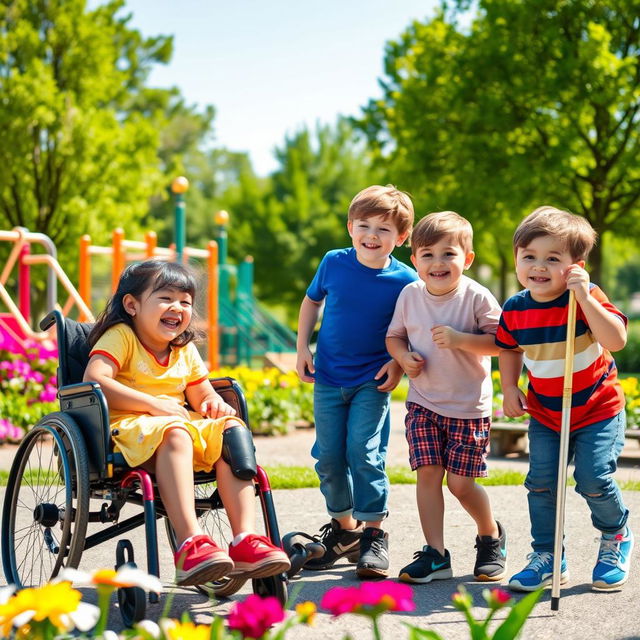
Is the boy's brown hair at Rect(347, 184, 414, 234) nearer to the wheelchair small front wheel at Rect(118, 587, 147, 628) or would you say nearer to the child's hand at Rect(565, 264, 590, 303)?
the child's hand at Rect(565, 264, 590, 303)

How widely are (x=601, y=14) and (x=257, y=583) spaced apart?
54.5ft

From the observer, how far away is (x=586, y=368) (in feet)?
11.8

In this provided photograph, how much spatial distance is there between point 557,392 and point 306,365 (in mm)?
1114

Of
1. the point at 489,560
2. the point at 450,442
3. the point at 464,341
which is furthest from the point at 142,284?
the point at 489,560

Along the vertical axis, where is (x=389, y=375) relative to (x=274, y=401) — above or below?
above

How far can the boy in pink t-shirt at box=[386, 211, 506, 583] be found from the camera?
12.3 ft

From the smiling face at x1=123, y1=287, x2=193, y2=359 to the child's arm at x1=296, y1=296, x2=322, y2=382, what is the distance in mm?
646

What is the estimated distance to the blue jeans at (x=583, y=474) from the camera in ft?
11.7

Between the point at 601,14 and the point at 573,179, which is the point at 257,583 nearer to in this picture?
the point at 573,179

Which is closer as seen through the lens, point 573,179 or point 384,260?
point 384,260

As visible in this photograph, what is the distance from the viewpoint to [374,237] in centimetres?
396

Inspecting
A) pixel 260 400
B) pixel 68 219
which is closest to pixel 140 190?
pixel 68 219

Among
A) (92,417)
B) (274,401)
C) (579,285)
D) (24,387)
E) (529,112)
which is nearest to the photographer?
(92,417)

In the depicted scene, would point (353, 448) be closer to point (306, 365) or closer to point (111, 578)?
point (306, 365)
